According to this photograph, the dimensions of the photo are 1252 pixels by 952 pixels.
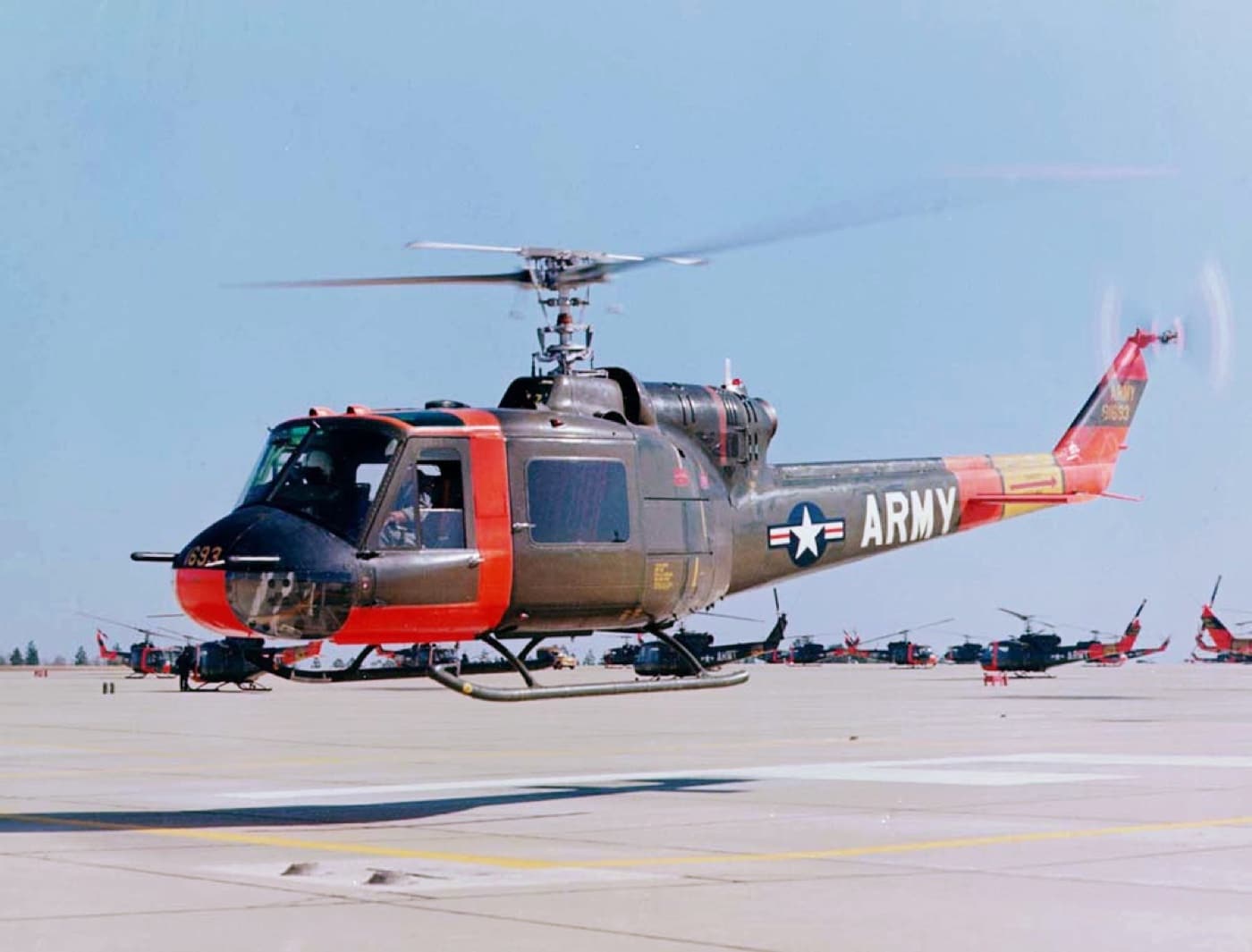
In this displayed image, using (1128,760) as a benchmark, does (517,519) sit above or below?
above

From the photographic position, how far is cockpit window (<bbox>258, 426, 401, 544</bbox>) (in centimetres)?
1498

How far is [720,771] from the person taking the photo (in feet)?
67.7

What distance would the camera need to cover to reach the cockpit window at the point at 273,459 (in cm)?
1533

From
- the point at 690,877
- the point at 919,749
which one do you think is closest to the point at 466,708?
the point at 919,749

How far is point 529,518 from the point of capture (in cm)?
1608

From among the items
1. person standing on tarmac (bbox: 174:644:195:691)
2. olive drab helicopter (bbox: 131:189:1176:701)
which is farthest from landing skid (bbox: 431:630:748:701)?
person standing on tarmac (bbox: 174:644:195:691)

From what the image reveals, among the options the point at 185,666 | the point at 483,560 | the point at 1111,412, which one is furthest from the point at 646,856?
the point at 185,666

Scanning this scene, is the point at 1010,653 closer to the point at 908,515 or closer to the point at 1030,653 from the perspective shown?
the point at 1030,653

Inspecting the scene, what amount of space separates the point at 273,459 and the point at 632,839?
4.82 m

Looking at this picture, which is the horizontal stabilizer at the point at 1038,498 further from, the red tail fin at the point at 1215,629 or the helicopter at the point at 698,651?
the red tail fin at the point at 1215,629

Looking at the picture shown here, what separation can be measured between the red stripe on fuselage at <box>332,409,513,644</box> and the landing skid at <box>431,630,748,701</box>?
40 cm

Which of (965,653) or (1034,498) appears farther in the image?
(965,653)

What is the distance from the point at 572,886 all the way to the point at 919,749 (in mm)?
14647

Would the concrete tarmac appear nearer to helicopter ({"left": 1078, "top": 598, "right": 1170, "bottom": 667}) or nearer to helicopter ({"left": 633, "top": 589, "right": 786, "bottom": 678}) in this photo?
helicopter ({"left": 633, "top": 589, "right": 786, "bottom": 678})
